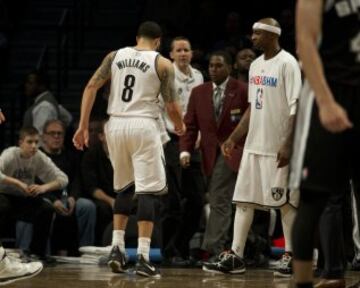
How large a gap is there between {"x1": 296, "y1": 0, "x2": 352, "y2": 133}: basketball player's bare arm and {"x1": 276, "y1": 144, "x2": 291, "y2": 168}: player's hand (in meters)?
2.93

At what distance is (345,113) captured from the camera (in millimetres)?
4684

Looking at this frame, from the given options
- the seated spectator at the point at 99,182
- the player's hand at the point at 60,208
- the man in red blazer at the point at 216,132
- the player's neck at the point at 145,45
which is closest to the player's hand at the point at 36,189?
the player's hand at the point at 60,208

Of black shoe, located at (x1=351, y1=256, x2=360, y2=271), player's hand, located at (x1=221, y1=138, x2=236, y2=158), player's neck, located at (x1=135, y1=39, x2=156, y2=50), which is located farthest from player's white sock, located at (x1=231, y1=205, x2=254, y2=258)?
player's neck, located at (x1=135, y1=39, x2=156, y2=50)

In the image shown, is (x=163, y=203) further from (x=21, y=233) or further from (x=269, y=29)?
(x=269, y=29)

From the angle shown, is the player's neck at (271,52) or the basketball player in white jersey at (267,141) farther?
the player's neck at (271,52)

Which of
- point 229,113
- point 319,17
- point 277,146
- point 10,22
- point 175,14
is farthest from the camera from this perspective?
point 10,22

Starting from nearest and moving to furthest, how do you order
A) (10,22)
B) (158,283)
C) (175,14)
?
1. (158,283)
2. (175,14)
3. (10,22)

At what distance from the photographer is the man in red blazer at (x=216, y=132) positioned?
31.1 feet

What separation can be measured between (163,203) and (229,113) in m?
1.22

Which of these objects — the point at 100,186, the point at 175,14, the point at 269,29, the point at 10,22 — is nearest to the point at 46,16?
the point at 10,22

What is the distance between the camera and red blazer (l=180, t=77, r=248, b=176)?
9.61 m

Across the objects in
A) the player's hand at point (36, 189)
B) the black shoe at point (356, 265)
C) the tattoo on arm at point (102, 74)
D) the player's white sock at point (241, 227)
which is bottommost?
the black shoe at point (356, 265)

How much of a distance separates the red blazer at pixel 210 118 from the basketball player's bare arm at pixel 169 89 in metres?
1.38

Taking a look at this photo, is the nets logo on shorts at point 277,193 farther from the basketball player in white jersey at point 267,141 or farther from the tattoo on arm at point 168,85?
the tattoo on arm at point 168,85
